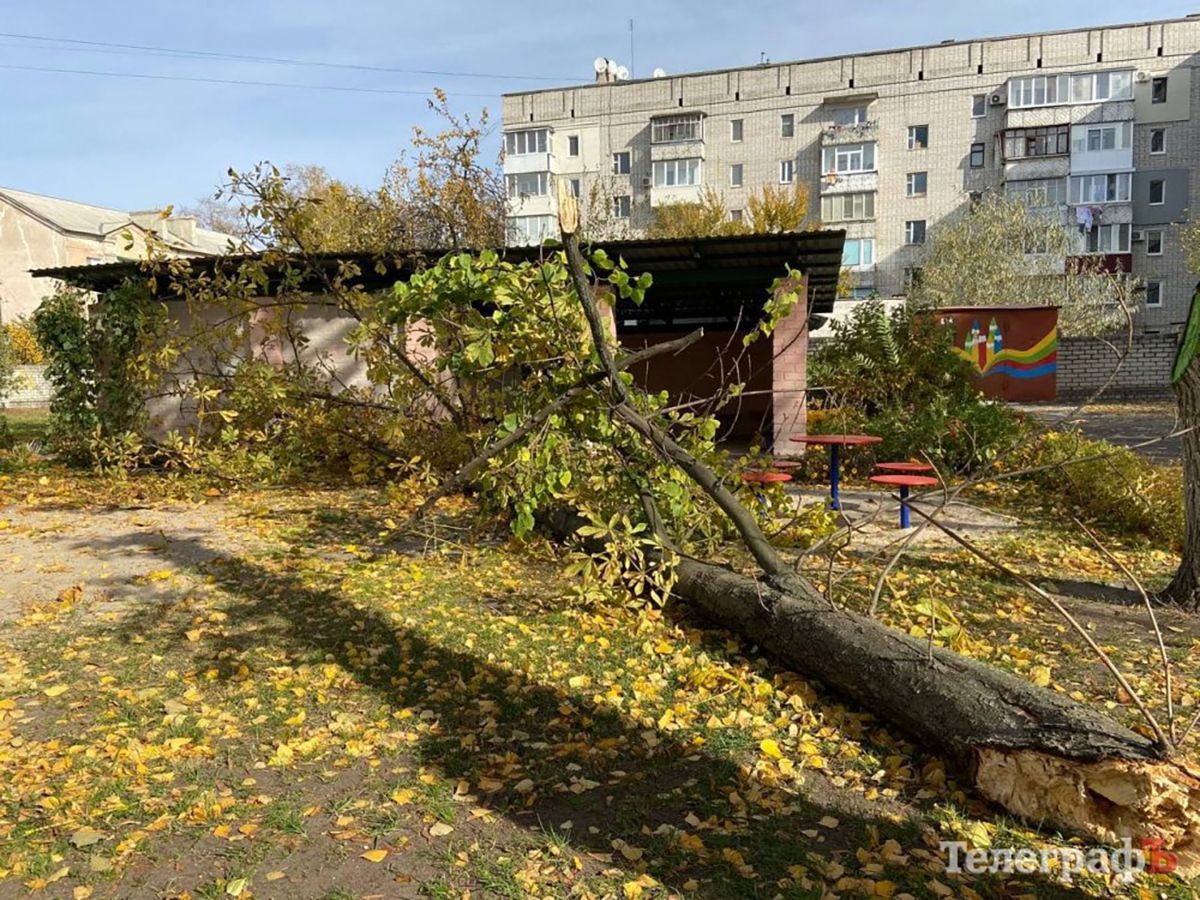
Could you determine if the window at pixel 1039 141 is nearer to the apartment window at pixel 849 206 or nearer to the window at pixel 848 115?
the apartment window at pixel 849 206

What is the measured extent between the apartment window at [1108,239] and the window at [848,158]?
36.7 ft

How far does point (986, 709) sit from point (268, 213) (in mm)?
7223

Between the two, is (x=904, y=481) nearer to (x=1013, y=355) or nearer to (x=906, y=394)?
(x=906, y=394)

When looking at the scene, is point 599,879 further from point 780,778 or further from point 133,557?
point 133,557

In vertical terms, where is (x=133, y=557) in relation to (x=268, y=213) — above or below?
below

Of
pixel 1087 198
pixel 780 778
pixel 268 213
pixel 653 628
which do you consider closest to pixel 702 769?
pixel 780 778

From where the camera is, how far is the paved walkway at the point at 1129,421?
1102 cm

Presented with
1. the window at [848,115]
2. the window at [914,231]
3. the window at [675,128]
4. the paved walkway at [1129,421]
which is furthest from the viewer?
the window at [675,128]

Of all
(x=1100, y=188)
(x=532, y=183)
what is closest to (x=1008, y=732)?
(x=532, y=183)

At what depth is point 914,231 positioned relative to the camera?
4209 centimetres

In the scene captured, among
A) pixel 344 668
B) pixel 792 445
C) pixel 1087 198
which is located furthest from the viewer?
pixel 1087 198

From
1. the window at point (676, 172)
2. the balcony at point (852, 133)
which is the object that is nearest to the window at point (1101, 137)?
the balcony at point (852, 133)

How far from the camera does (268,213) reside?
7.46 meters

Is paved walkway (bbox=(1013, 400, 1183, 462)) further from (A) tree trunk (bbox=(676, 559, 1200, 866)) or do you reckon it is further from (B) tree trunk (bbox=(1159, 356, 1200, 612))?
(A) tree trunk (bbox=(676, 559, 1200, 866))
